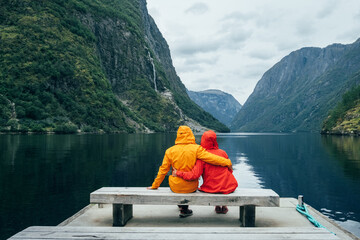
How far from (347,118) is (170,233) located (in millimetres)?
160720

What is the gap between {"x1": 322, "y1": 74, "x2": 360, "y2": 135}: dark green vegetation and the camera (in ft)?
427

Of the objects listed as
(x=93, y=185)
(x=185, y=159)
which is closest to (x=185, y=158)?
(x=185, y=159)

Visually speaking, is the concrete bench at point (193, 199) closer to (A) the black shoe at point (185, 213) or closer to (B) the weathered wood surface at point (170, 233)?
(A) the black shoe at point (185, 213)

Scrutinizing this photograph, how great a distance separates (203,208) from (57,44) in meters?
163

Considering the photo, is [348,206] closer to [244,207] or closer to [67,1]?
[244,207]

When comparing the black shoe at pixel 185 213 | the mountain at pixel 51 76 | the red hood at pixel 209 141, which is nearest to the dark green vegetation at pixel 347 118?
the mountain at pixel 51 76

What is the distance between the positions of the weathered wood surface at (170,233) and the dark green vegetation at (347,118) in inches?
5437

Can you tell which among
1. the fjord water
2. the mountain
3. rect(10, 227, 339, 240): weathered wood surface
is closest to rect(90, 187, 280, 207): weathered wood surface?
rect(10, 227, 339, 240): weathered wood surface

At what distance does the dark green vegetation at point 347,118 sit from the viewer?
13005 centimetres

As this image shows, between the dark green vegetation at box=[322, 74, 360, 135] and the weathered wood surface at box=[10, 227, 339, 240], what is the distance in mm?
138095

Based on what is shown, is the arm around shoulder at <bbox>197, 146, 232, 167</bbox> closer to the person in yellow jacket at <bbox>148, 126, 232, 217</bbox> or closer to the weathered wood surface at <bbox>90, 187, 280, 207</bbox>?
the person in yellow jacket at <bbox>148, 126, 232, 217</bbox>

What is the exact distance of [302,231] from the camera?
5.56 m

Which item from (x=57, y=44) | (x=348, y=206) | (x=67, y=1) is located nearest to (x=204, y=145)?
(x=348, y=206)

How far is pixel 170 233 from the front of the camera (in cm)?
545
